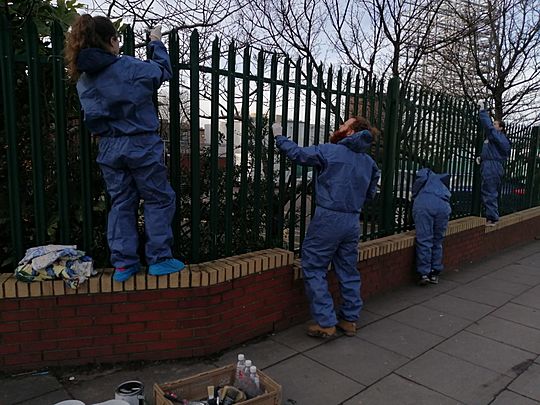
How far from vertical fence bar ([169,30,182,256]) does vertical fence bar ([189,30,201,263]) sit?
10 centimetres

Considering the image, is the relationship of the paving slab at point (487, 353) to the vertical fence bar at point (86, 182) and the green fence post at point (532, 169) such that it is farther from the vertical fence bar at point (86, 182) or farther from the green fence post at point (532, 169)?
the green fence post at point (532, 169)

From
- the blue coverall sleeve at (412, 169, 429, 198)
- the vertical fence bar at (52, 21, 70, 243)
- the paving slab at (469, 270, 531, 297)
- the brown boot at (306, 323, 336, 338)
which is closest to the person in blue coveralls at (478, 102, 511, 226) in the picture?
the paving slab at (469, 270, 531, 297)

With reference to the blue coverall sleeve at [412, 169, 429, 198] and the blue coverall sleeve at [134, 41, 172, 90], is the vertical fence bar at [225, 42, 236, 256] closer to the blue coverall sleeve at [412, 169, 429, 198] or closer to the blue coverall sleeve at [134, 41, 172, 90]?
the blue coverall sleeve at [134, 41, 172, 90]

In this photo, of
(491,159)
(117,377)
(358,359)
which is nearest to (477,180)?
(491,159)

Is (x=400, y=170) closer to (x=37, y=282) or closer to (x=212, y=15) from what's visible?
(x=212, y=15)

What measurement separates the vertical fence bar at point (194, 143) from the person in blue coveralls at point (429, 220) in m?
2.87

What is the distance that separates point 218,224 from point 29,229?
4.58 feet

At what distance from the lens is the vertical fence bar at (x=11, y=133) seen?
277 centimetres

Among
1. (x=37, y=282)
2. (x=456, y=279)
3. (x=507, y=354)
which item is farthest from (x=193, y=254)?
(x=456, y=279)

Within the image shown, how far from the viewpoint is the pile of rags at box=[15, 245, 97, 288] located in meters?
2.80

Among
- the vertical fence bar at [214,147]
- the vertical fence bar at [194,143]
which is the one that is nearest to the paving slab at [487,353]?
the vertical fence bar at [214,147]

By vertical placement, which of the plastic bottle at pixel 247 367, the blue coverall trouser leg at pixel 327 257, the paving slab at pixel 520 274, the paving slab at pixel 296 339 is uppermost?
the blue coverall trouser leg at pixel 327 257

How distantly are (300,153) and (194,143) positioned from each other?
2.70ft

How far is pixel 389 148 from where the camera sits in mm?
5102
